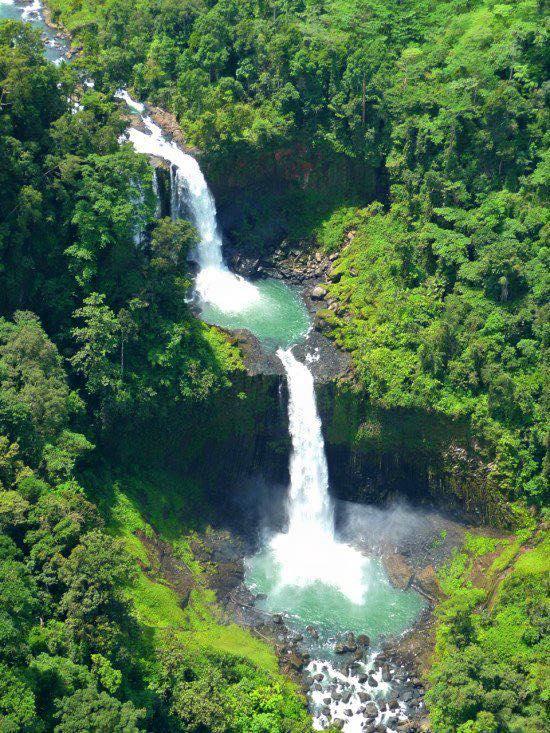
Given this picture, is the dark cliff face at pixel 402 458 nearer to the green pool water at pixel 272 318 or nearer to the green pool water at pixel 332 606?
the green pool water at pixel 272 318

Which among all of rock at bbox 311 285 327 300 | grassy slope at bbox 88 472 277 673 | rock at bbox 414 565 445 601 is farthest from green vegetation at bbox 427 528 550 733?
rock at bbox 311 285 327 300

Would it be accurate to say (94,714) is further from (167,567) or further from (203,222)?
(203,222)

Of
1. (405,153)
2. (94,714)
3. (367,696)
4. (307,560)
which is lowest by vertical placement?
(367,696)

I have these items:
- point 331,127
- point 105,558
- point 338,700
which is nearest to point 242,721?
point 338,700

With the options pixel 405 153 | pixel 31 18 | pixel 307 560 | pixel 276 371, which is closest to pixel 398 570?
pixel 307 560

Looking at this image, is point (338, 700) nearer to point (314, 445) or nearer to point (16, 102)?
point (314, 445)
